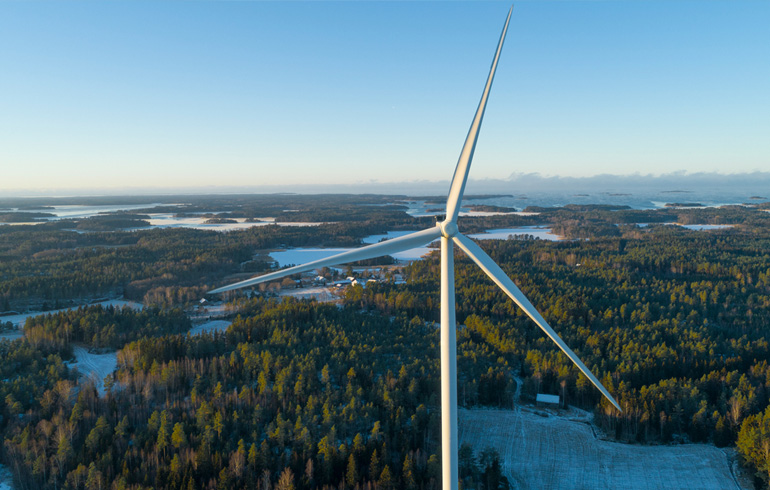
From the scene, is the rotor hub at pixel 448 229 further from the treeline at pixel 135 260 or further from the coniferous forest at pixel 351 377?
the treeline at pixel 135 260

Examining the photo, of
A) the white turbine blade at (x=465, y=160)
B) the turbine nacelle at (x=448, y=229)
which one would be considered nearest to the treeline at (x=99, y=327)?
the white turbine blade at (x=465, y=160)

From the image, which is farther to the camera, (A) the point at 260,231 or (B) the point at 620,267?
(A) the point at 260,231

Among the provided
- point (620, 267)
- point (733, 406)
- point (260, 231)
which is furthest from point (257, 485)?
point (260, 231)

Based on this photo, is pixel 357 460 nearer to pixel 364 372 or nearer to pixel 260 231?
pixel 364 372

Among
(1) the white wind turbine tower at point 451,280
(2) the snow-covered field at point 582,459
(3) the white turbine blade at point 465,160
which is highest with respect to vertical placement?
(3) the white turbine blade at point 465,160

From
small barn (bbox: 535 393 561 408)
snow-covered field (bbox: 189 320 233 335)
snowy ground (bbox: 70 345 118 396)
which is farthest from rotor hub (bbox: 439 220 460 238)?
snow-covered field (bbox: 189 320 233 335)

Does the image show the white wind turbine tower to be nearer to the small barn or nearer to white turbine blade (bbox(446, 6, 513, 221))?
white turbine blade (bbox(446, 6, 513, 221))

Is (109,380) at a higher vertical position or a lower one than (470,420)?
higher
